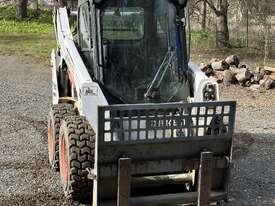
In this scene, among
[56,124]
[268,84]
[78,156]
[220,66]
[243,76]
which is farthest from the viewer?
[220,66]

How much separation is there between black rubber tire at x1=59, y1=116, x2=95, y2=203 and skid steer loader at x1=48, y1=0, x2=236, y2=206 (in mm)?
10

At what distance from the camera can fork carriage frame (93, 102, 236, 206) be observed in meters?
4.70

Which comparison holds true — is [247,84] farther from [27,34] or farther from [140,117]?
[27,34]

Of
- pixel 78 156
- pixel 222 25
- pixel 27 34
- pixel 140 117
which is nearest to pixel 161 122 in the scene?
pixel 140 117

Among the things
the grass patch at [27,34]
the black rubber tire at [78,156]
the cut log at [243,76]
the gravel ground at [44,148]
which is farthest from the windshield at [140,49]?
the grass patch at [27,34]

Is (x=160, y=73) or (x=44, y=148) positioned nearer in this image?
(x=160, y=73)

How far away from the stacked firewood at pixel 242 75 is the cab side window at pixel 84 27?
6427mm

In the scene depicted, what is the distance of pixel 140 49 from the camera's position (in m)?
5.81

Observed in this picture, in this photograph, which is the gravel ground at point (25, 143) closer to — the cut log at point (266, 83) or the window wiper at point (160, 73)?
the window wiper at point (160, 73)

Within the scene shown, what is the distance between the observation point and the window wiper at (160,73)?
570cm

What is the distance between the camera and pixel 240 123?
960 cm

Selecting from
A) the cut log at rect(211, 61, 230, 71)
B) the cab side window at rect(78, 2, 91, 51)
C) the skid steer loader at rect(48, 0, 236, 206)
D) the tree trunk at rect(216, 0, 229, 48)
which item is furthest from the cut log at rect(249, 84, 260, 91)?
the cab side window at rect(78, 2, 91, 51)

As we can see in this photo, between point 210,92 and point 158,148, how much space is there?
115 cm

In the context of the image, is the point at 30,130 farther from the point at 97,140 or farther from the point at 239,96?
the point at 239,96
